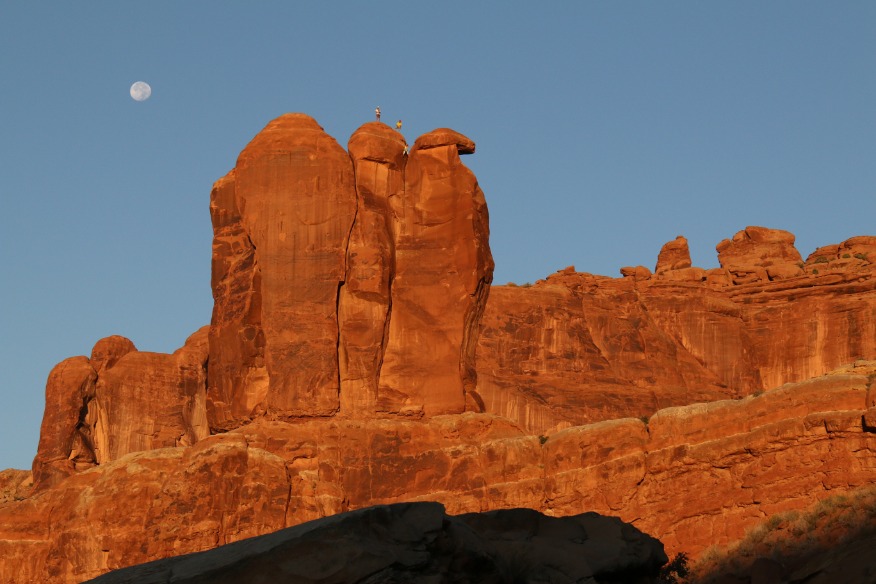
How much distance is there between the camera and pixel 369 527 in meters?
21.7

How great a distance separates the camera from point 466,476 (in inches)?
1695

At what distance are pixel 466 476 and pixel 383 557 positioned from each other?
22.0 metres

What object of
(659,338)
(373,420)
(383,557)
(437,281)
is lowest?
(383,557)

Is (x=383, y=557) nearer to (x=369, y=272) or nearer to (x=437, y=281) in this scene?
(x=369, y=272)

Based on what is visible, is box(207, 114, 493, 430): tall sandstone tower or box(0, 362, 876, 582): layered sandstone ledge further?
box(207, 114, 493, 430): tall sandstone tower

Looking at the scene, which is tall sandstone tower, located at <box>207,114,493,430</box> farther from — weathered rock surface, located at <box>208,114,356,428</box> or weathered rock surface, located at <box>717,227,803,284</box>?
weathered rock surface, located at <box>717,227,803,284</box>

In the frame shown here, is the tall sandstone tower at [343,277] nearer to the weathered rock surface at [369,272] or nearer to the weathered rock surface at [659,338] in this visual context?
the weathered rock surface at [369,272]

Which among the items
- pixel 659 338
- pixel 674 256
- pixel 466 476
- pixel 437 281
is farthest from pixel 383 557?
pixel 674 256

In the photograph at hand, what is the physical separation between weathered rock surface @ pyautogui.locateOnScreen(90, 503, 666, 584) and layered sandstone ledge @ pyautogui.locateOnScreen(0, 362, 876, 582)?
45.7 feet

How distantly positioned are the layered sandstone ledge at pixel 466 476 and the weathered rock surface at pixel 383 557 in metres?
13.9

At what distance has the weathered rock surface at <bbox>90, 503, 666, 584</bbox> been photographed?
2080 centimetres

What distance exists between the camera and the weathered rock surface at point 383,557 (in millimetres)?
20797

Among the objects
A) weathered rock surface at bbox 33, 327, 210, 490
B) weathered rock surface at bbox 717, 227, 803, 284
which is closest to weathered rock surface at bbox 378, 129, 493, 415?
weathered rock surface at bbox 33, 327, 210, 490

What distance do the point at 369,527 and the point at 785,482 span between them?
60.0 feet
